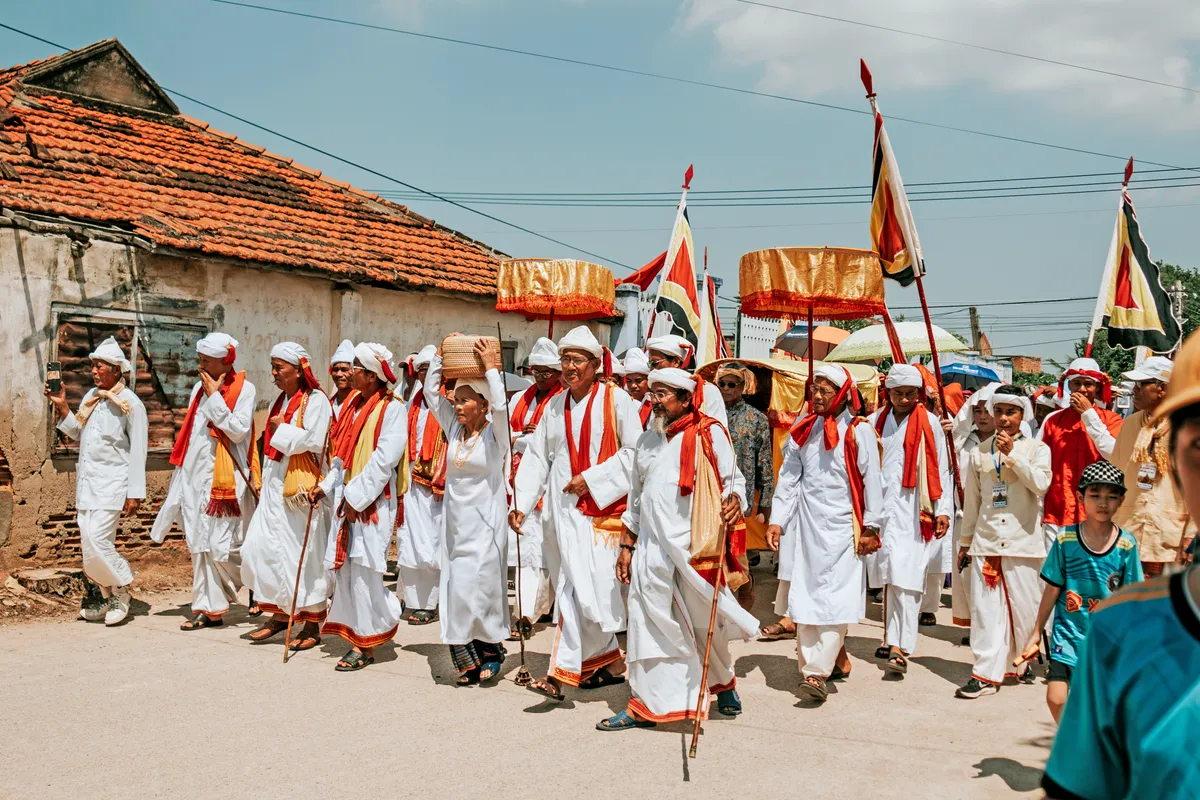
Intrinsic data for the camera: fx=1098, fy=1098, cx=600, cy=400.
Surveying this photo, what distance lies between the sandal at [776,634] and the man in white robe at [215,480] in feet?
13.1

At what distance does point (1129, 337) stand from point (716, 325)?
433 cm

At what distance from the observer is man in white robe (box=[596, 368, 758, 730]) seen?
5656 millimetres

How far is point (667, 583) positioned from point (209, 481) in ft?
14.7

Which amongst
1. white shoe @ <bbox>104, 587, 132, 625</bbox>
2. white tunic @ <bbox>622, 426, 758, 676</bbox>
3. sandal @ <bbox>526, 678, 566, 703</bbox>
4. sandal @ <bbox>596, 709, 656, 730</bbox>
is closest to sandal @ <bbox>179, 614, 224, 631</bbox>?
white shoe @ <bbox>104, 587, 132, 625</bbox>

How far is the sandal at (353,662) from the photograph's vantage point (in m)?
6.98

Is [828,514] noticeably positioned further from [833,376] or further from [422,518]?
[422,518]

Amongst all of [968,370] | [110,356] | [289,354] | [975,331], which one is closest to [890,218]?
[289,354]

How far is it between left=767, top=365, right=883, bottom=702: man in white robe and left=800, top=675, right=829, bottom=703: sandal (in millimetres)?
100

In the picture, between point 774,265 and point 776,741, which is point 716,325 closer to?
point 774,265

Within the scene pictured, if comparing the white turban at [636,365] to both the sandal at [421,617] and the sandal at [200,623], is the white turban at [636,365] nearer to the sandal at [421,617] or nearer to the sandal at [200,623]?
the sandal at [421,617]

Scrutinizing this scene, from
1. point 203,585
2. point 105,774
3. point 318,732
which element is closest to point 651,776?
point 318,732

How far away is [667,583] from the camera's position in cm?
568

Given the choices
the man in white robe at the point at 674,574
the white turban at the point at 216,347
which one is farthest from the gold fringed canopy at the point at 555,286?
the man in white robe at the point at 674,574

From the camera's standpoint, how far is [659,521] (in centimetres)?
571
